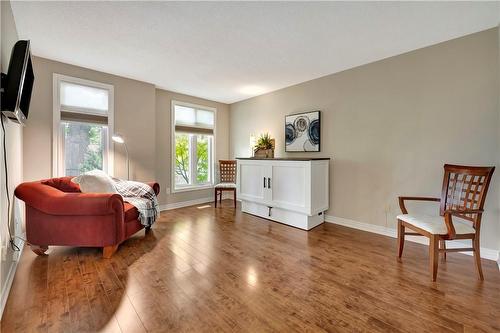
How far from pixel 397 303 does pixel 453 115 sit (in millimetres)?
2207

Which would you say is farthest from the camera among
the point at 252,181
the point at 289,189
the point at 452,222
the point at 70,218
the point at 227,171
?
the point at 227,171

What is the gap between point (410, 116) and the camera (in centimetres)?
285

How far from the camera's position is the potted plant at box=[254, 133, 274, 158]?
4.39m

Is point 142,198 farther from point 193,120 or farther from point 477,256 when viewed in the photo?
point 477,256

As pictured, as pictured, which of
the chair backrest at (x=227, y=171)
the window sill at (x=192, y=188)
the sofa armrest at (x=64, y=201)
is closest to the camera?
the sofa armrest at (x=64, y=201)

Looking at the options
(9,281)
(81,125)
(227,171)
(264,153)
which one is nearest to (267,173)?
(264,153)

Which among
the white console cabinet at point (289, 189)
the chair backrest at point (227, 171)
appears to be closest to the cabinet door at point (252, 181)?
the white console cabinet at point (289, 189)

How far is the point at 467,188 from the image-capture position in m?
2.19

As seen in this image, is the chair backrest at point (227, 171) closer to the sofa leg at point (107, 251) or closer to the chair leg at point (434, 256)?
the sofa leg at point (107, 251)

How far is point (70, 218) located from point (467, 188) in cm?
400

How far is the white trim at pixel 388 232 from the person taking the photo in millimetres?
2361

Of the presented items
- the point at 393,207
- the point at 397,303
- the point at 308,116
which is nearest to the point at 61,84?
the point at 308,116

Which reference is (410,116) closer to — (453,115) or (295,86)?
(453,115)

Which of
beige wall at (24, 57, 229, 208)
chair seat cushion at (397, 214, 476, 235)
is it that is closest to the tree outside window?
beige wall at (24, 57, 229, 208)
